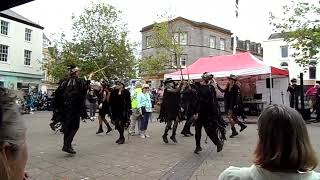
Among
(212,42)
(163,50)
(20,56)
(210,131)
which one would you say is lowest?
(210,131)

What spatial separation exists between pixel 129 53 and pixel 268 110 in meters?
41.6

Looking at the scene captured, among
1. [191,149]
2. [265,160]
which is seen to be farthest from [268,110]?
[191,149]

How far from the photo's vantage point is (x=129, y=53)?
143 feet

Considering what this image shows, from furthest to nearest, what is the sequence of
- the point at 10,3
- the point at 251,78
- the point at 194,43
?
the point at 194,43
the point at 251,78
the point at 10,3

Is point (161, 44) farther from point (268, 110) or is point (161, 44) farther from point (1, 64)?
point (268, 110)

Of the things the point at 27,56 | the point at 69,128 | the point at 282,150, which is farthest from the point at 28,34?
the point at 282,150

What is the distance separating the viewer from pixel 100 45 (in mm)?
42781

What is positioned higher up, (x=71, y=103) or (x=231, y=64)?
(x=231, y=64)

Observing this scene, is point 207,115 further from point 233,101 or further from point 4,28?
point 4,28

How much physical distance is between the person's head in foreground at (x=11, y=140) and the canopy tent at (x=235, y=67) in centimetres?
1750

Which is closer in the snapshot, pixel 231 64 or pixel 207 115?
pixel 207 115

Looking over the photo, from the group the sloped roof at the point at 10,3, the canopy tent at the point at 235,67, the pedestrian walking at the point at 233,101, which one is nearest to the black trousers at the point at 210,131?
the pedestrian walking at the point at 233,101

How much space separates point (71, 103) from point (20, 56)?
125 ft

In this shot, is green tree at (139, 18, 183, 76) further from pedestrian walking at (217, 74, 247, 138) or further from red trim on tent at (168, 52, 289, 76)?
pedestrian walking at (217, 74, 247, 138)
